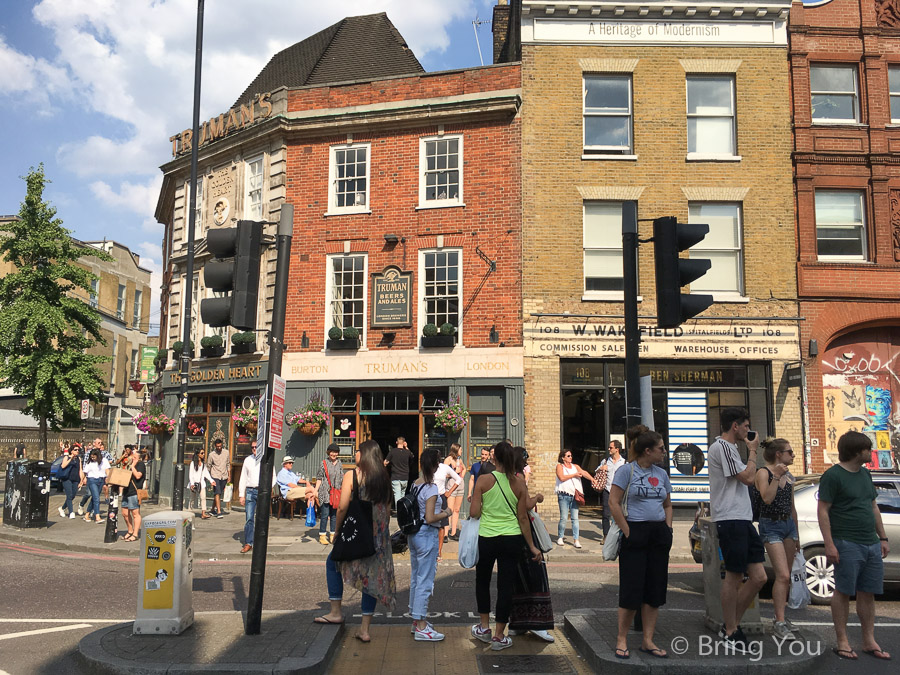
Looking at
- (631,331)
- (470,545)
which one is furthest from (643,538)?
(631,331)

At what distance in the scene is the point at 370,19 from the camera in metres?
25.2

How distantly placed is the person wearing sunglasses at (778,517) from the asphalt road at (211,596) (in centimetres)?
69

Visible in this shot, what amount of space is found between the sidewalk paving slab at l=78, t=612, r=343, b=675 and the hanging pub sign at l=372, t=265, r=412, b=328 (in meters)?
12.0

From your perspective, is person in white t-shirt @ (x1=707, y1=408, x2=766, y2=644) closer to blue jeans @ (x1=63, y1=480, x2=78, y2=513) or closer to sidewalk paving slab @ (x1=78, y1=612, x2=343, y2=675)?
sidewalk paving slab @ (x1=78, y1=612, x2=343, y2=675)

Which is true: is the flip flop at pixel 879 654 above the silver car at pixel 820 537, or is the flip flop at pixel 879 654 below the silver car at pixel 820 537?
below

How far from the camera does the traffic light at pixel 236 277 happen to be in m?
6.81

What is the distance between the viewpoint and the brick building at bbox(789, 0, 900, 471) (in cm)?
1766

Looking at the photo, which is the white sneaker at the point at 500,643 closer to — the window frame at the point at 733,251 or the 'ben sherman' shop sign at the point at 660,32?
the window frame at the point at 733,251

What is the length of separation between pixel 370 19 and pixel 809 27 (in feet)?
44.2

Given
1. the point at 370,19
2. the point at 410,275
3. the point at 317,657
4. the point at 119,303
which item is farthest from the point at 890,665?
the point at 119,303

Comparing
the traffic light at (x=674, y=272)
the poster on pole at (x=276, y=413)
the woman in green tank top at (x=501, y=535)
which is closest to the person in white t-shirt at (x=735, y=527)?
the traffic light at (x=674, y=272)

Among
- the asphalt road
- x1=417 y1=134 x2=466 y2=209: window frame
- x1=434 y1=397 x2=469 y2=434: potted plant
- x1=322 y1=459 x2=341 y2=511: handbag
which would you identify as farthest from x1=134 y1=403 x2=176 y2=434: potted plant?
x1=322 y1=459 x2=341 y2=511: handbag

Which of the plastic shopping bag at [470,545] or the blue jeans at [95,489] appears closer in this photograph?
the plastic shopping bag at [470,545]

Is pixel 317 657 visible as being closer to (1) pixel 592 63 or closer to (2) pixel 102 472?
(2) pixel 102 472
